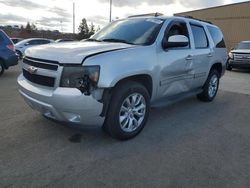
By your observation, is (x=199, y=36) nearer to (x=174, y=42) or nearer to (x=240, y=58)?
(x=174, y=42)

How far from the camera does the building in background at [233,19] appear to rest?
30.2m

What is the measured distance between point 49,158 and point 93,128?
0.68 m

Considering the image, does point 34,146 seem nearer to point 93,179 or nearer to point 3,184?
point 3,184

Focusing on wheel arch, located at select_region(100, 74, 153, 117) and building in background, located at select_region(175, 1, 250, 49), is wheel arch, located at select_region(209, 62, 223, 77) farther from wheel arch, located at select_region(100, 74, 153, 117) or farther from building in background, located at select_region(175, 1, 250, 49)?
building in background, located at select_region(175, 1, 250, 49)

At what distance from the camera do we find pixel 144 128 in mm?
4535

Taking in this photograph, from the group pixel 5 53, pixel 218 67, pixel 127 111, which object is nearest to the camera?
pixel 127 111

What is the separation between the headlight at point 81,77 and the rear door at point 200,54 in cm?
269

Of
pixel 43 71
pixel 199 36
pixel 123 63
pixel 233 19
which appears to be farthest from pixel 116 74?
pixel 233 19

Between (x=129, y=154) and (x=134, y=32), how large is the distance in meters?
2.15

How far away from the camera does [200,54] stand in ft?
18.2

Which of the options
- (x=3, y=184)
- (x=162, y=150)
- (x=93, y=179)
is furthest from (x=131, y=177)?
(x=3, y=184)

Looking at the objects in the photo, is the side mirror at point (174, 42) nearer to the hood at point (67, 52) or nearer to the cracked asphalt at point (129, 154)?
the hood at point (67, 52)

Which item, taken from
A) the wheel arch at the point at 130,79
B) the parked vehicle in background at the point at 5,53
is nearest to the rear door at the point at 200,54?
the wheel arch at the point at 130,79

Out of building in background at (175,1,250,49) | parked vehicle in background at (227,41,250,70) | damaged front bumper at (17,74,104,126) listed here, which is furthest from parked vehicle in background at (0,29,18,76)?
building in background at (175,1,250,49)
